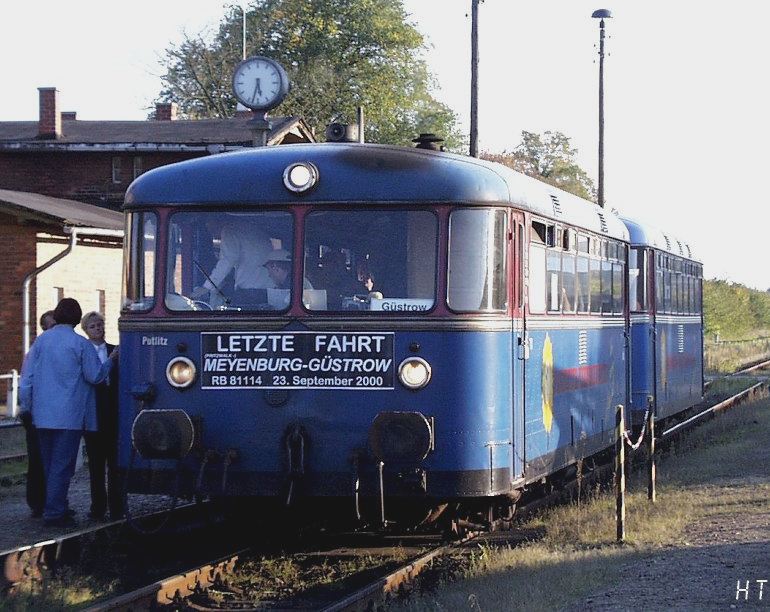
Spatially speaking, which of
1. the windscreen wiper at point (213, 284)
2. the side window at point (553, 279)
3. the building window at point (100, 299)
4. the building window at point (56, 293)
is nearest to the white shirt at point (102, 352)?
the windscreen wiper at point (213, 284)

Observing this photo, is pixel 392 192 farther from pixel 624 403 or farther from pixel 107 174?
pixel 107 174

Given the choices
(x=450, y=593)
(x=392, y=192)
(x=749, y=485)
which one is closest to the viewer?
(x=450, y=593)

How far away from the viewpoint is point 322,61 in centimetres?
6288

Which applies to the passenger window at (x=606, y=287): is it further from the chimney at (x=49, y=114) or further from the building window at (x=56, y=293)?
the chimney at (x=49, y=114)

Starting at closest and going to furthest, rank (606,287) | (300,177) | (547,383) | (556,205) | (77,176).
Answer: (300,177) < (547,383) < (556,205) < (606,287) < (77,176)

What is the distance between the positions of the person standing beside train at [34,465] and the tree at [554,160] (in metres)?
74.6

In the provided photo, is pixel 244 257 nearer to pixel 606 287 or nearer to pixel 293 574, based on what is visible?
pixel 293 574

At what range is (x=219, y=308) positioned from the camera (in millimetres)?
9492

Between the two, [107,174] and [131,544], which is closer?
[131,544]

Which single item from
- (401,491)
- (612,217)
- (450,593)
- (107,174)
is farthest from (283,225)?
A: (107,174)

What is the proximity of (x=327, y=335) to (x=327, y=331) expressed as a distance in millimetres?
27

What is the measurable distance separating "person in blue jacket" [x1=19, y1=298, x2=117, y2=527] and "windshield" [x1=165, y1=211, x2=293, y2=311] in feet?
4.45

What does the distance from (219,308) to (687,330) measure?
537 inches

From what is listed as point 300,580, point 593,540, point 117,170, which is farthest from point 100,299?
point 300,580
